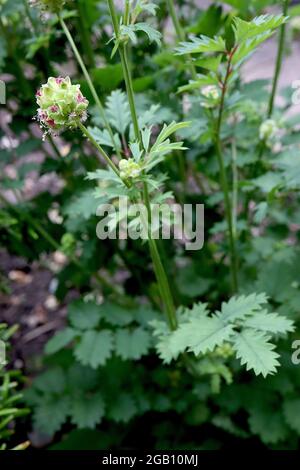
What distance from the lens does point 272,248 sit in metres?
1.48

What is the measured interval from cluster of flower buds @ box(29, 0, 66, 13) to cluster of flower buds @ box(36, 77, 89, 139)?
16 centimetres

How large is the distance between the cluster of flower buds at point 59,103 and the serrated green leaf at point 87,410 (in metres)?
0.86

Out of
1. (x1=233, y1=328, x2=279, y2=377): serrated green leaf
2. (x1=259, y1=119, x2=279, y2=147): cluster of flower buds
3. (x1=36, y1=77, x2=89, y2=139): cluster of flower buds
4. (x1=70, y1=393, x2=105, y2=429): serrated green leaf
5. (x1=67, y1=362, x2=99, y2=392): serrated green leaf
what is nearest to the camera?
(x1=36, y1=77, x2=89, y2=139): cluster of flower buds

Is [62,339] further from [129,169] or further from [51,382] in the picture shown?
[129,169]

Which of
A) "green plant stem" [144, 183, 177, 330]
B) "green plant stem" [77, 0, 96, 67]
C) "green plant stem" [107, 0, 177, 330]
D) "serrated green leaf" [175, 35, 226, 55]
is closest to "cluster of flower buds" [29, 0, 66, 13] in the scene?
"green plant stem" [107, 0, 177, 330]

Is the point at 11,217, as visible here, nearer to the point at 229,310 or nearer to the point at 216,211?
the point at 216,211

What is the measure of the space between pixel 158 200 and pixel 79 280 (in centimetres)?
73

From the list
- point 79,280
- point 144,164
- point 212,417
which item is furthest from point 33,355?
point 144,164

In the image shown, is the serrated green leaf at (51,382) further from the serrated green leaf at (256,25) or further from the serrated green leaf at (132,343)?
the serrated green leaf at (256,25)

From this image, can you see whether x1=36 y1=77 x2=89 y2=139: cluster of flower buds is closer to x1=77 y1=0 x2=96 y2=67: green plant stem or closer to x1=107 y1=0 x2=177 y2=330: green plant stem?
x1=107 y1=0 x2=177 y2=330: green plant stem

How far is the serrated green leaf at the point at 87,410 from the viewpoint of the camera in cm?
130

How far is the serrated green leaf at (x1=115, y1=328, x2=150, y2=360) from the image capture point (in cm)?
123

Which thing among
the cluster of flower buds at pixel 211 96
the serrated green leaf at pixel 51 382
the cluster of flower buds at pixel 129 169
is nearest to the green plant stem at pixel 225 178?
the cluster of flower buds at pixel 211 96

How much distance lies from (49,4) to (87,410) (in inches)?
38.4
